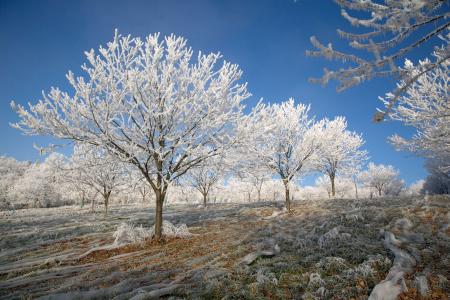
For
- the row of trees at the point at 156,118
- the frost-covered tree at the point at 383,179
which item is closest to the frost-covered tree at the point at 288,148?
the row of trees at the point at 156,118

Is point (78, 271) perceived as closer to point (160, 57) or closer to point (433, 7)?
point (160, 57)

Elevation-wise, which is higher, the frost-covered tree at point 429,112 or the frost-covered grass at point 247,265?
the frost-covered tree at point 429,112

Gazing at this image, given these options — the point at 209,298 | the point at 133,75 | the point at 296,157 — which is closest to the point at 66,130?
the point at 133,75

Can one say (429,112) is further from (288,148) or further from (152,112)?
(152,112)

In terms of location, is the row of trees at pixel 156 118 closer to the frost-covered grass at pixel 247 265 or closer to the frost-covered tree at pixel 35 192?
the frost-covered grass at pixel 247 265

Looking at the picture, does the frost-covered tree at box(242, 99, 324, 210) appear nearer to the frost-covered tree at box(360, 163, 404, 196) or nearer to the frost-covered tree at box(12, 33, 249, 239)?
the frost-covered tree at box(12, 33, 249, 239)

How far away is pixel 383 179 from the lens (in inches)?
2393

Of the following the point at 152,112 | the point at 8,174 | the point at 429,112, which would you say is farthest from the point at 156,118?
the point at 8,174

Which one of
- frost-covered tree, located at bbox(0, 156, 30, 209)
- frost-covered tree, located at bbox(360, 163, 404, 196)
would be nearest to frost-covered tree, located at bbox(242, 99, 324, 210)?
frost-covered tree, located at bbox(360, 163, 404, 196)

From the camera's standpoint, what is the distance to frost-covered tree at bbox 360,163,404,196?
61.1 meters

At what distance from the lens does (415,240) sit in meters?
6.65

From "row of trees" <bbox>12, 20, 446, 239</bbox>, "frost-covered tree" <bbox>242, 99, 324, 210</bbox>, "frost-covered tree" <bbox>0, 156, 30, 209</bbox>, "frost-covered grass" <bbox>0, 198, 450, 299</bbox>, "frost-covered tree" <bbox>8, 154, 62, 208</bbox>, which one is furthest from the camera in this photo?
"frost-covered tree" <bbox>0, 156, 30, 209</bbox>

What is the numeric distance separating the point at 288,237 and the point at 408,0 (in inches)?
288

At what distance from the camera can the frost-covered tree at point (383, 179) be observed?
61062 millimetres
